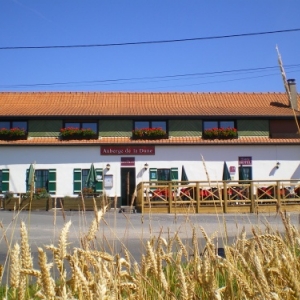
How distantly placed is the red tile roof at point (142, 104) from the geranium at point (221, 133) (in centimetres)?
87

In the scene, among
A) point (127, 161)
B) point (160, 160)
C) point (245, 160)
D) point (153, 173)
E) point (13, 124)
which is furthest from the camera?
point (13, 124)

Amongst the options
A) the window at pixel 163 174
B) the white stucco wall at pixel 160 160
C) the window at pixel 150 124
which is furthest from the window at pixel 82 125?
the window at pixel 163 174

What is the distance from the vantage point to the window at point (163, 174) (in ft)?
93.4

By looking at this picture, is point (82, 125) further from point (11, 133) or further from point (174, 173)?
point (174, 173)

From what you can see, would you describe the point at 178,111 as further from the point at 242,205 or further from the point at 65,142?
the point at 242,205

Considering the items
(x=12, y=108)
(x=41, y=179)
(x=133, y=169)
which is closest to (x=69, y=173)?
(x=41, y=179)

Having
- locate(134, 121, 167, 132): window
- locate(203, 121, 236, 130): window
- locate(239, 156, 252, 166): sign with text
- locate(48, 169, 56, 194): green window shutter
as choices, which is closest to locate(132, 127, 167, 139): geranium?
locate(134, 121, 167, 132): window

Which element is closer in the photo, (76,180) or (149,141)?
(76,180)

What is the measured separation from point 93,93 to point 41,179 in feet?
26.0

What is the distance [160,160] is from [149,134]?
150cm

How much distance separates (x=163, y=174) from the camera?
94.0 feet

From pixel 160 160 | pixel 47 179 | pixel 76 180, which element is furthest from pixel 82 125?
pixel 160 160

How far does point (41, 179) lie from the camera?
93.6 feet

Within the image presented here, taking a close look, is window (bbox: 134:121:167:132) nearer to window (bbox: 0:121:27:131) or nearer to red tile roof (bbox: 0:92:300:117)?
red tile roof (bbox: 0:92:300:117)
